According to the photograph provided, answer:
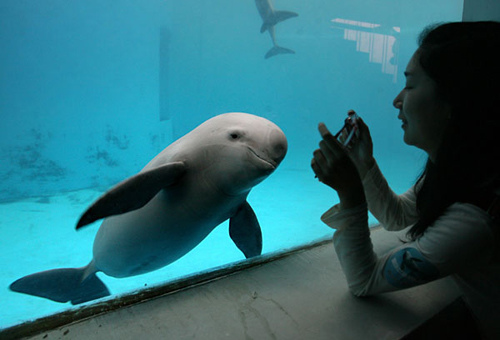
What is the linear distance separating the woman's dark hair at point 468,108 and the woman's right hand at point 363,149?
0.51 meters

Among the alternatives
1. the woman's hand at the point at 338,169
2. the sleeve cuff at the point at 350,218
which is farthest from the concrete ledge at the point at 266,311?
the woman's hand at the point at 338,169

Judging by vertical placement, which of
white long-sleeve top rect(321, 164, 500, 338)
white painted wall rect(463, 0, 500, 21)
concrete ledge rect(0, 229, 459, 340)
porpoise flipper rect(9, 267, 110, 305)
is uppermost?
white painted wall rect(463, 0, 500, 21)

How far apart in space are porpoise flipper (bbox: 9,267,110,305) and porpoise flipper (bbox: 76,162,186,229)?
1542 mm

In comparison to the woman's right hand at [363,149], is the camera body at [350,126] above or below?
above

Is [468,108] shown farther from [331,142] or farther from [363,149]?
[363,149]

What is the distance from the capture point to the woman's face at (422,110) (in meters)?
1.19

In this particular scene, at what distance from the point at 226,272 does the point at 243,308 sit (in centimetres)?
32

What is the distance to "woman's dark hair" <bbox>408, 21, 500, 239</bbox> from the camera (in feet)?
3.50

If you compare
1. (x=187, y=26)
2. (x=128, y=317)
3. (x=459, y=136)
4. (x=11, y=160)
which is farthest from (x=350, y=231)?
(x=187, y=26)

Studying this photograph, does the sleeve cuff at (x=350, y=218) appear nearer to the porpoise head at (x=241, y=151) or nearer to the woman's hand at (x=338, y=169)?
the woman's hand at (x=338, y=169)

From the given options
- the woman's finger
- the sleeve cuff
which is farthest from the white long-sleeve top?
the woman's finger

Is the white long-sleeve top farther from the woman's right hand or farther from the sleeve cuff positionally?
the woman's right hand

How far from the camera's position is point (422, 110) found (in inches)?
48.2

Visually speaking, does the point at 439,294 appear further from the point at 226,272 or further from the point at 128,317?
the point at 128,317
